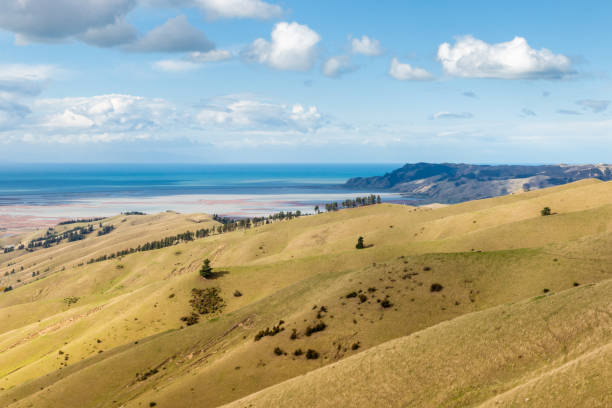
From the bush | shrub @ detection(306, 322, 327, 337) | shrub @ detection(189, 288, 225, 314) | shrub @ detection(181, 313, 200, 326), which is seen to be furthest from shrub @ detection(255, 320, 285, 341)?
shrub @ detection(189, 288, 225, 314)

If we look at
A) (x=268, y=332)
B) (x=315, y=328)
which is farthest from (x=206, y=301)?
(x=315, y=328)

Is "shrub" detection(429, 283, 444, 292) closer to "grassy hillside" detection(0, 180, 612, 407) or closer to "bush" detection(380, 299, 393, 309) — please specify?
"grassy hillside" detection(0, 180, 612, 407)

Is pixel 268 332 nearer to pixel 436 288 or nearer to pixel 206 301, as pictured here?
pixel 436 288

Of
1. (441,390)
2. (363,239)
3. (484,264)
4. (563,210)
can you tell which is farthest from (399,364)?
(563,210)

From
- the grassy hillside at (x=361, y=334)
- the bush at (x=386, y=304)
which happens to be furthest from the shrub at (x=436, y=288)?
the bush at (x=386, y=304)

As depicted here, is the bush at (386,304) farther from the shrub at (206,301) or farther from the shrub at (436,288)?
the shrub at (206,301)

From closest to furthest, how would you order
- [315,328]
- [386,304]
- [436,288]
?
1. [315,328]
2. [386,304]
3. [436,288]
